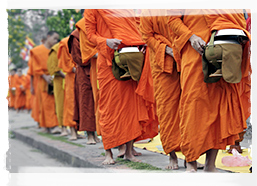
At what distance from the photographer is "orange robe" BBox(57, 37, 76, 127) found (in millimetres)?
7340

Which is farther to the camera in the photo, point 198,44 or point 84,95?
point 84,95

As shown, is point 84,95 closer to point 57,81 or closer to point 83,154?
point 83,154

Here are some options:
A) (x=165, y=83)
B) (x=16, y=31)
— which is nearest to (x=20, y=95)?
(x=16, y=31)

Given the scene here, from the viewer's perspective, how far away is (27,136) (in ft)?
26.9

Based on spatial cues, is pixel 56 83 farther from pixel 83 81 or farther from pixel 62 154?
pixel 62 154

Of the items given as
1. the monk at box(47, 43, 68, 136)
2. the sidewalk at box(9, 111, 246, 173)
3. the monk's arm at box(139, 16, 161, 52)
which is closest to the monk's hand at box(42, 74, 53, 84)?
the monk at box(47, 43, 68, 136)

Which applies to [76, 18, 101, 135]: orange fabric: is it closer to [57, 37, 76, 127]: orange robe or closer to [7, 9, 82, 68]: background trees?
[7, 9, 82, 68]: background trees

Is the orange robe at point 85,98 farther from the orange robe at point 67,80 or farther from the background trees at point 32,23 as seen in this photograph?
the orange robe at point 67,80

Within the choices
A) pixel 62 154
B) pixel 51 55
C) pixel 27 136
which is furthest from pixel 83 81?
pixel 27 136

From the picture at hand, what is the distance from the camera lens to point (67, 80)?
299 inches

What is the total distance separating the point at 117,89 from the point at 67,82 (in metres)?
3.03

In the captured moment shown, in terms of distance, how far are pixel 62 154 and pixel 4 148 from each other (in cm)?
198

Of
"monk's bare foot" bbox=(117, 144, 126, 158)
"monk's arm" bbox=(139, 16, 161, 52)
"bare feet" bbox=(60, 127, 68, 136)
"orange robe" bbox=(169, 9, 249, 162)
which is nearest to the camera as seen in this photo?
"orange robe" bbox=(169, 9, 249, 162)

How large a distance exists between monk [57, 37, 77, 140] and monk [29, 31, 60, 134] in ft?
1.87
